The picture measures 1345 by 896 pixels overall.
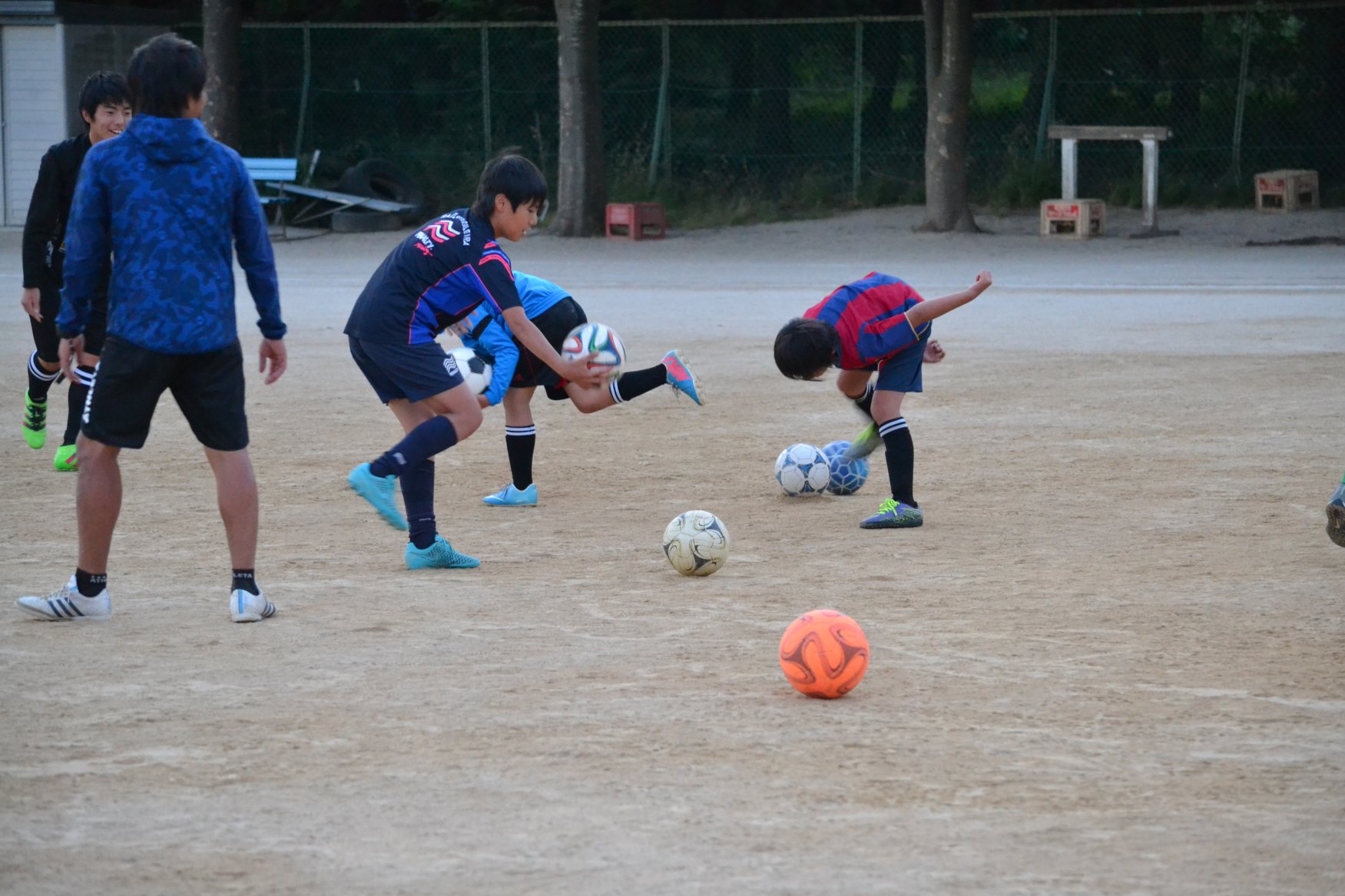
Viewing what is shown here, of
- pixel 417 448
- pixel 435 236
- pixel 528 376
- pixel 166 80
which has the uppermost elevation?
pixel 166 80

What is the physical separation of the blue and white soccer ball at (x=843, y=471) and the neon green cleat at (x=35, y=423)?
4329 mm

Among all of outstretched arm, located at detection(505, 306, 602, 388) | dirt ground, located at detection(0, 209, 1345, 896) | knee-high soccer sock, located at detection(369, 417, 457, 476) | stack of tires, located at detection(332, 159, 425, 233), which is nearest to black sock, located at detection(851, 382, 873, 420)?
dirt ground, located at detection(0, 209, 1345, 896)

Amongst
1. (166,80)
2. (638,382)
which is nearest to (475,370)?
(638,382)

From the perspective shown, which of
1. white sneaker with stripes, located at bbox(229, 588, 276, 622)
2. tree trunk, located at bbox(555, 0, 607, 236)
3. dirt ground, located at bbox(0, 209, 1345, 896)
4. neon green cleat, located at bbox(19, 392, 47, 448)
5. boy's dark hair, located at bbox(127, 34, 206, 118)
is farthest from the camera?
tree trunk, located at bbox(555, 0, 607, 236)

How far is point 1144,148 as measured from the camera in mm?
23484

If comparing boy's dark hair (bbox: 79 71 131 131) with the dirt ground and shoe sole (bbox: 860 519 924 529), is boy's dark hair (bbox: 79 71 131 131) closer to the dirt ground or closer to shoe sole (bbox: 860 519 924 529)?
the dirt ground

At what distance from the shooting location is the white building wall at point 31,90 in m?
26.5

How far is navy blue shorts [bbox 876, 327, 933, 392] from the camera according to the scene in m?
7.32

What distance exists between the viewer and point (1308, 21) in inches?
984

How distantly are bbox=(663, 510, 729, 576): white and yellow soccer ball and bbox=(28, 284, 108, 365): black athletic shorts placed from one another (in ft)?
9.81

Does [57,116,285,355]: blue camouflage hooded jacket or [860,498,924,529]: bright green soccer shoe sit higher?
[57,116,285,355]: blue camouflage hooded jacket

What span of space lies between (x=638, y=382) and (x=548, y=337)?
53 centimetres

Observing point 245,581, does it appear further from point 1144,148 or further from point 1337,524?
point 1144,148

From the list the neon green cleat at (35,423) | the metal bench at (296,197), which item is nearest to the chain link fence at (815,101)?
the metal bench at (296,197)
